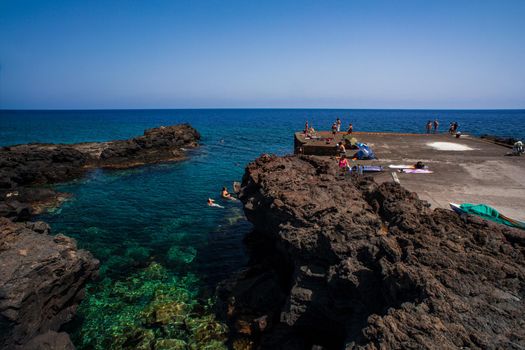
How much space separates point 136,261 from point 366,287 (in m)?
12.2

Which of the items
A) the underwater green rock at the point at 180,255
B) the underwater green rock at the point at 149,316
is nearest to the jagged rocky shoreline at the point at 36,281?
the underwater green rock at the point at 149,316

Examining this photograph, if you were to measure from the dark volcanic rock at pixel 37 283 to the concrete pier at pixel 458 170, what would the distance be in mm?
14433

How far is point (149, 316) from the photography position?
11.6 meters

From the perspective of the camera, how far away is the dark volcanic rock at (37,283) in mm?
9531

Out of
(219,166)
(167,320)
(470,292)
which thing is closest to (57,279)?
(167,320)

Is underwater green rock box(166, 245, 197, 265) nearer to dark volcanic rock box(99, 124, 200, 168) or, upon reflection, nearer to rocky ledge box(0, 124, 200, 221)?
rocky ledge box(0, 124, 200, 221)

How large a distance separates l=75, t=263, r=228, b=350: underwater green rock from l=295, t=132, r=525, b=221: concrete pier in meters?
10.1

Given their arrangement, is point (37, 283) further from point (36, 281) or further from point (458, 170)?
point (458, 170)

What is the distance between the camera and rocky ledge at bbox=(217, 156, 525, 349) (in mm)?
5668

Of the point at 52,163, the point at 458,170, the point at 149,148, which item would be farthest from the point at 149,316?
the point at 149,148

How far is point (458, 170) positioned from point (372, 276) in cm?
1379

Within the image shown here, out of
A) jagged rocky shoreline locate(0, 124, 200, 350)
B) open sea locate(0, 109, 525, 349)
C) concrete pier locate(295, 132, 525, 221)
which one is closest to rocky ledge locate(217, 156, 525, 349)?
open sea locate(0, 109, 525, 349)

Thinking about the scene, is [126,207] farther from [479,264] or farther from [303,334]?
[479,264]

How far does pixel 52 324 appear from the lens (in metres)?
10.9
